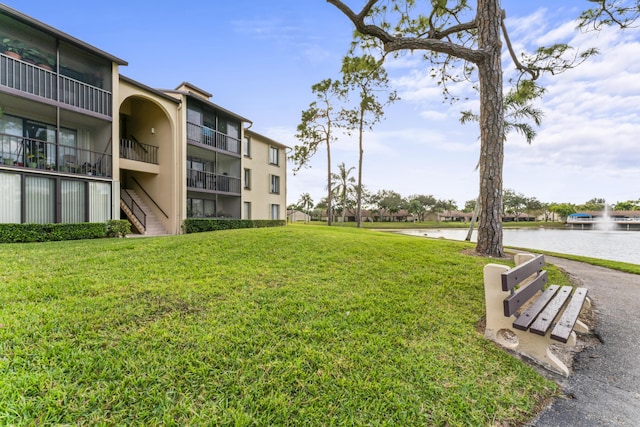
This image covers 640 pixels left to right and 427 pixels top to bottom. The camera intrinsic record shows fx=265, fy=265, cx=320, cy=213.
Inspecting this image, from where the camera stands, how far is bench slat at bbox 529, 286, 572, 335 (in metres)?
2.53

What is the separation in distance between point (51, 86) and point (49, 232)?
5.67 m

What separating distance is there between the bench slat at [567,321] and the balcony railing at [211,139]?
16.5m

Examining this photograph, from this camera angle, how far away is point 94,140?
12336 mm

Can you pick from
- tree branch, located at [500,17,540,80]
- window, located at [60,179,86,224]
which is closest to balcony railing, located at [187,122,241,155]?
window, located at [60,179,86,224]

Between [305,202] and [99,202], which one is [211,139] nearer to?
[99,202]

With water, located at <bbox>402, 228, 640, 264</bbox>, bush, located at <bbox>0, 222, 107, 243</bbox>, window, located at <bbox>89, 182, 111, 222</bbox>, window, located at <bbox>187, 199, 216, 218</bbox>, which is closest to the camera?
bush, located at <bbox>0, 222, 107, 243</bbox>

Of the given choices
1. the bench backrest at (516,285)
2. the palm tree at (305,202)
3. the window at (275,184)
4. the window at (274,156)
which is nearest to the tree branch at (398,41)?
the bench backrest at (516,285)

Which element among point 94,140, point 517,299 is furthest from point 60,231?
point 517,299

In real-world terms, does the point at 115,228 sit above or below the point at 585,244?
above

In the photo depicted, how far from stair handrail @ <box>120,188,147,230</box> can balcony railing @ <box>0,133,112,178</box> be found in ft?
8.69

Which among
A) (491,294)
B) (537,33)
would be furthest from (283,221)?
(491,294)

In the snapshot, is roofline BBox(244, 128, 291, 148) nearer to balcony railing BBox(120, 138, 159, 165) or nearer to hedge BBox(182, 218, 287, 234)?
balcony railing BBox(120, 138, 159, 165)

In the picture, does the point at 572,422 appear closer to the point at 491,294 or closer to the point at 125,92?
the point at 491,294

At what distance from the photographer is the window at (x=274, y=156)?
22.4 meters
